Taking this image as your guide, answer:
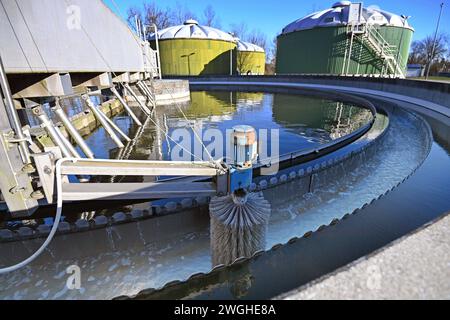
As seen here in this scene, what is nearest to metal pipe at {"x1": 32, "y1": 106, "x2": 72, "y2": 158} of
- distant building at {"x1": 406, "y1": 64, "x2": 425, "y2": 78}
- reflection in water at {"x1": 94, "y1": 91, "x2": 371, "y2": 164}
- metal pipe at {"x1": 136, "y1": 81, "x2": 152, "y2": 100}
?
reflection in water at {"x1": 94, "y1": 91, "x2": 371, "y2": 164}

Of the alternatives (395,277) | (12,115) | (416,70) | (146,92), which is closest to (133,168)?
(12,115)

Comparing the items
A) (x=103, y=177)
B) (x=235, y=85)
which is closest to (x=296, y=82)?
(x=235, y=85)

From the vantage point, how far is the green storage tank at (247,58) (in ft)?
117

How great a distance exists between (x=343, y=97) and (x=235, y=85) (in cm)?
1202

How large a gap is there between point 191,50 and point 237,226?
31745 mm

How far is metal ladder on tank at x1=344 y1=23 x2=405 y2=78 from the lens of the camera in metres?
23.0

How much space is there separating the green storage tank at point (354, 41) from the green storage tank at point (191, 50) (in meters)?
9.74

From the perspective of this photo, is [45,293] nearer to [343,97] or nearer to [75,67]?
[75,67]

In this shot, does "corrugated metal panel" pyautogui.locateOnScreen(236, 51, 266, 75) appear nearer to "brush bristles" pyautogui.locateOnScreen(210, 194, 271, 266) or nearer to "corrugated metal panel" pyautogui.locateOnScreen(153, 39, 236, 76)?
"corrugated metal panel" pyautogui.locateOnScreen(153, 39, 236, 76)

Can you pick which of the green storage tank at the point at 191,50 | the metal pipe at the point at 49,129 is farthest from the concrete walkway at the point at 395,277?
the green storage tank at the point at 191,50

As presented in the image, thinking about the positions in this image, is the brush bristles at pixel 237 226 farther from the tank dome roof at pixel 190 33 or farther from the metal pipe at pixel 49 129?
the tank dome roof at pixel 190 33

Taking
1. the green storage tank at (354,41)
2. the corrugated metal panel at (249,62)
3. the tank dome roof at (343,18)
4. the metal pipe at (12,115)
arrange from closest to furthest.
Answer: the metal pipe at (12,115) < the green storage tank at (354,41) < the tank dome roof at (343,18) < the corrugated metal panel at (249,62)
